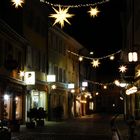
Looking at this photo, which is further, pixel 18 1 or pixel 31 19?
pixel 31 19

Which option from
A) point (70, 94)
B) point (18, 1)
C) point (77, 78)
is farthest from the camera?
point (77, 78)

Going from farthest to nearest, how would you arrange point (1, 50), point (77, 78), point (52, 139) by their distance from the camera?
1. point (77, 78)
2. point (1, 50)
3. point (52, 139)

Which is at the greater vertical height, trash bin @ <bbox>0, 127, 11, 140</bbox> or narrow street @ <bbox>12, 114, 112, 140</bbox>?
trash bin @ <bbox>0, 127, 11, 140</bbox>

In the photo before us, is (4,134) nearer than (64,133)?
Yes

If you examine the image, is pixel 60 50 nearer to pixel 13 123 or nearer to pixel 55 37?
pixel 55 37

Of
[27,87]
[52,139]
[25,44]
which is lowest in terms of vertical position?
[52,139]

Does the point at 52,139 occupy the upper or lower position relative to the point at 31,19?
lower

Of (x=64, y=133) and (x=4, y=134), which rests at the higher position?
(x=4, y=134)

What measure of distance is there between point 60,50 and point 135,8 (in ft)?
58.6

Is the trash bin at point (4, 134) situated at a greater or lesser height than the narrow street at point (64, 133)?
greater

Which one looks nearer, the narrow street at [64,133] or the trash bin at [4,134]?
the trash bin at [4,134]

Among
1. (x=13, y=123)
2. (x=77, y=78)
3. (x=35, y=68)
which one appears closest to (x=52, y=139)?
(x=13, y=123)

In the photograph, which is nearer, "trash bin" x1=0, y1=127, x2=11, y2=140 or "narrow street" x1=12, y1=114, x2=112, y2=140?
"trash bin" x1=0, y1=127, x2=11, y2=140

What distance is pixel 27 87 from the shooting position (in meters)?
41.5
